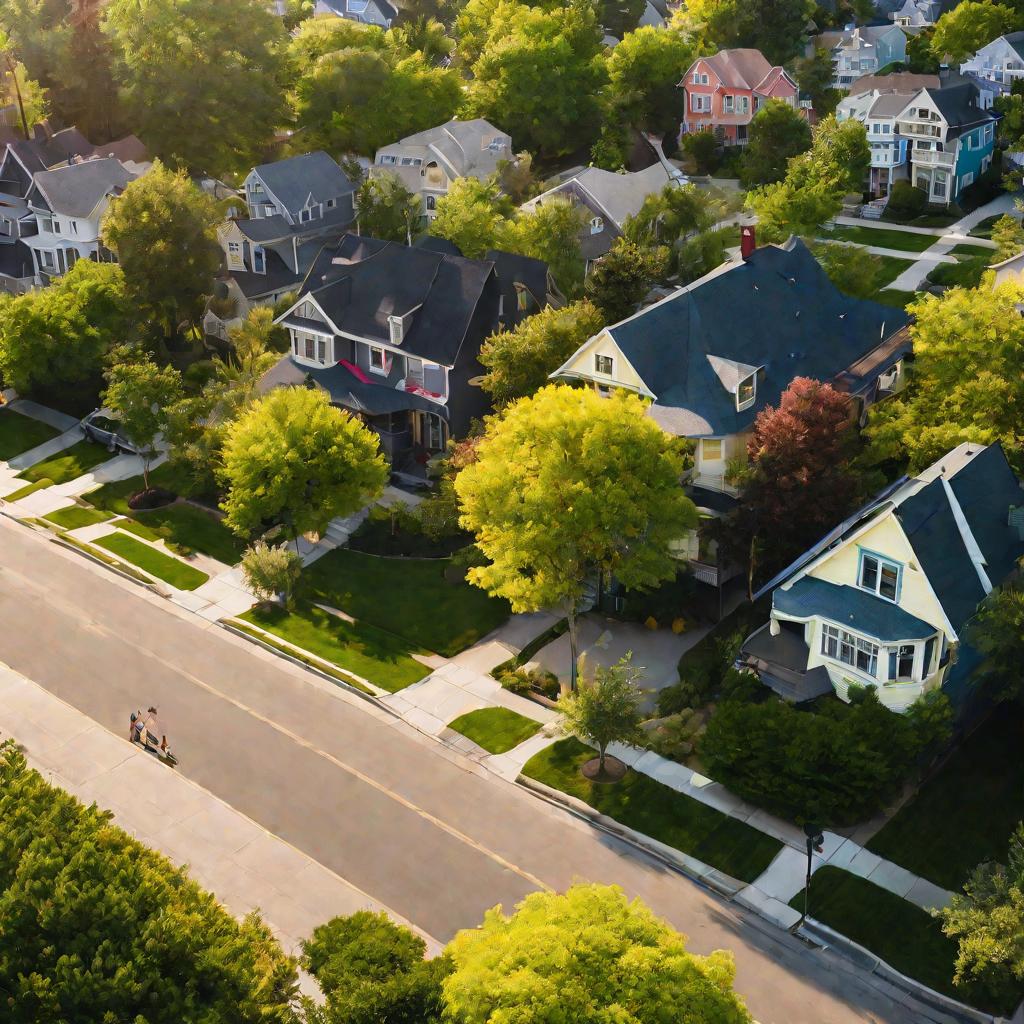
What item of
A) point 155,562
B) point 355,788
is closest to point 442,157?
point 155,562

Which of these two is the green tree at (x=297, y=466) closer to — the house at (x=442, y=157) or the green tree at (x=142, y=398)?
the green tree at (x=142, y=398)

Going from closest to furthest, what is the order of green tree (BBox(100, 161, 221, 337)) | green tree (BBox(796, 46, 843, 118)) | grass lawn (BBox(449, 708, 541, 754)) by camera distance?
grass lawn (BBox(449, 708, 541, 754))
green tree (BBox(100, 161, 221, 337))
green tree (BBox(796, 46, 843, 118))

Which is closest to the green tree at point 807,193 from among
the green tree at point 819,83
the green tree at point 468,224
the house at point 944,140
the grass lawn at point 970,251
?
the house at point 944,140

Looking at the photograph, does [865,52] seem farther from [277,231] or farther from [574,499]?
[574,499]

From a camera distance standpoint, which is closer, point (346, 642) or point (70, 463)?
point (346, 642)

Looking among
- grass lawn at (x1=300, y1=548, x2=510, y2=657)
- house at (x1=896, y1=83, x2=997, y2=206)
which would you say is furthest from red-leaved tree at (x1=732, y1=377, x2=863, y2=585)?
house at (x1=896, y1=83, x2=997, y2=206)

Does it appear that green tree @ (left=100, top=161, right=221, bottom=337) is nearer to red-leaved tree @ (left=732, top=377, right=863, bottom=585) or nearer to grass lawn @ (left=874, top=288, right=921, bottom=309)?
grass lawn @ (left=874, top=288, right=921, bottom=309)
